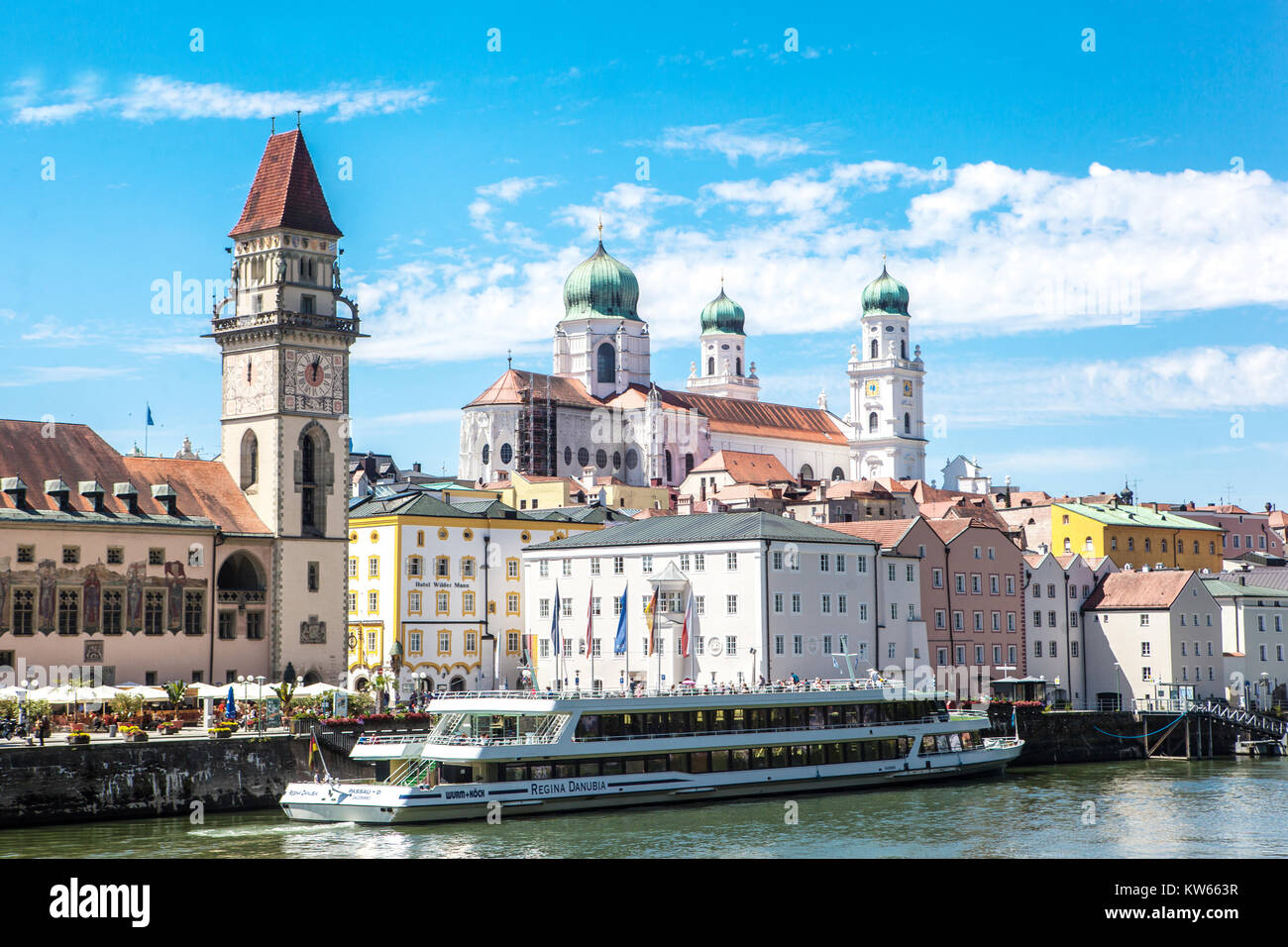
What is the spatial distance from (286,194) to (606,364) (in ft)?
357

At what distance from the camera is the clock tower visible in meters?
86.8

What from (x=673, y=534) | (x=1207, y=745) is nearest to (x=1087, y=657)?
(x=1207, y=745)

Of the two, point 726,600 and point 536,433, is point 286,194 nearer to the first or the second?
point 726,600

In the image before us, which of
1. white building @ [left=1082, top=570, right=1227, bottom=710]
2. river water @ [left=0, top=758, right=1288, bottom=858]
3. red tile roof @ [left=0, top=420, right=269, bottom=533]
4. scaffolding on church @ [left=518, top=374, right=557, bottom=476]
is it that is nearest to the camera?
river water @ [left=0, top=758, right=1288, bottom=858]

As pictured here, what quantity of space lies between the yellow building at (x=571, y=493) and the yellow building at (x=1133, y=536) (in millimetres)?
35130

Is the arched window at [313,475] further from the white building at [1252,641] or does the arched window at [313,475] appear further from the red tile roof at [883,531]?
the white building at [1252,641]

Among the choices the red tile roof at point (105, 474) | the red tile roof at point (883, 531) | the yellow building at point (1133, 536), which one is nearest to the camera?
the red tile roof at point (105, 474)

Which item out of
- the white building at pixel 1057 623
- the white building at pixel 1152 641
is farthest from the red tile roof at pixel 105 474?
the white building at pixel 1152 641

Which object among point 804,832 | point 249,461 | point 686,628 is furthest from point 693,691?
point 249,461

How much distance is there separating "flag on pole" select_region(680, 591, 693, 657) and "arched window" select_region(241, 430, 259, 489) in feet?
79.3

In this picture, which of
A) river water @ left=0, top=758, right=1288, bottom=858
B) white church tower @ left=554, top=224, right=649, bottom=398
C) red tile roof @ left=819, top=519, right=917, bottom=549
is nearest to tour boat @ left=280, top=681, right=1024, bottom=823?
river water @ left=0, top=758, right=1288, bottom=858

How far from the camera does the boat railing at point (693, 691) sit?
6475cm

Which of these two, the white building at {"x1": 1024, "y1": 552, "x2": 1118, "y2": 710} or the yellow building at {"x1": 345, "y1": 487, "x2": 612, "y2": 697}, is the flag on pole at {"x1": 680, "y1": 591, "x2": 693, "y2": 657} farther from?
the white building at {"x1": 1024, "y1": 552, "x2": 1118, "y2": 710}
